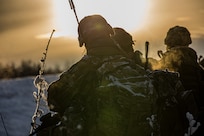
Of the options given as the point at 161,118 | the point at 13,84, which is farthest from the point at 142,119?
the point at 13,84

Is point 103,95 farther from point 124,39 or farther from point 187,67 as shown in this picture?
point 187,67

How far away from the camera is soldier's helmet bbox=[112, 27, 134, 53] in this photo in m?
6.98

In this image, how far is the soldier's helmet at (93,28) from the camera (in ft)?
16.7

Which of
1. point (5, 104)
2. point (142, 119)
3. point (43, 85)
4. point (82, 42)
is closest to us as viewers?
point (142, 119)

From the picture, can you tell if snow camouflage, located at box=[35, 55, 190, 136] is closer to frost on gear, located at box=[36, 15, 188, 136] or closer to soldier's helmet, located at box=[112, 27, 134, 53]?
frost on gear, located at box=[36, 15, 188, 136]

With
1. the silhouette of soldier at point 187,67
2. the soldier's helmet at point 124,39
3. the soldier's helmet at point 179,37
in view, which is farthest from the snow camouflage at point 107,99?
the soldier's helmet at point 179,37

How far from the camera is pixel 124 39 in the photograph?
22.9 feet

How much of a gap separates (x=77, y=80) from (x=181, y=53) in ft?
8.04

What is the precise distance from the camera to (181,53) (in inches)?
280

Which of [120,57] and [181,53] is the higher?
[120,57]

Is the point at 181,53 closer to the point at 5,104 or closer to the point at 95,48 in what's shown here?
the point at 95,48

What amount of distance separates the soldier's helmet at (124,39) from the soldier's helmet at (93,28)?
177 cm

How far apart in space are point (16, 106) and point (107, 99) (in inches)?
548

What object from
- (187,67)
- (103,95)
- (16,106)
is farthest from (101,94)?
(16,106)
